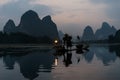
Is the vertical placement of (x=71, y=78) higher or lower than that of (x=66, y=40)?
lower

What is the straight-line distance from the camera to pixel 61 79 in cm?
2744

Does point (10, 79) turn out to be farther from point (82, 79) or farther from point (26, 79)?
point (82, 79)

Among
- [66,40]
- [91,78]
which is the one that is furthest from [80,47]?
[91,78]

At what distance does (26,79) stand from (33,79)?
75cm

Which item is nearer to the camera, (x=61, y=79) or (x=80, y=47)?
(x=61, y=79)

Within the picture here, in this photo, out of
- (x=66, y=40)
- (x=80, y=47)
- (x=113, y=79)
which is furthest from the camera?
(x=80, y=47)

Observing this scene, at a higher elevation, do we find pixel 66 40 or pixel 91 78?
pixel 66 40

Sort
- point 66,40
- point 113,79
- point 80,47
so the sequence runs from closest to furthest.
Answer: point 113,79 → point 66,40 → point 80,47

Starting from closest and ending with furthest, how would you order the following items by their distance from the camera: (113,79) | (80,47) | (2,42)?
(113,79), (80,47), (2,42)

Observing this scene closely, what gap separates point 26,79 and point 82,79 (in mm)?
5610

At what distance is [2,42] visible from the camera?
618 feet

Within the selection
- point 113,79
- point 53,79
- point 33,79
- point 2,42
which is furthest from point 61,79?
point 2,42

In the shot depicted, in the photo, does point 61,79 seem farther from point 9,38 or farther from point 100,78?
point 9,38

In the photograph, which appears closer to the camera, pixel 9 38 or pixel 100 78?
pixel 100 78
